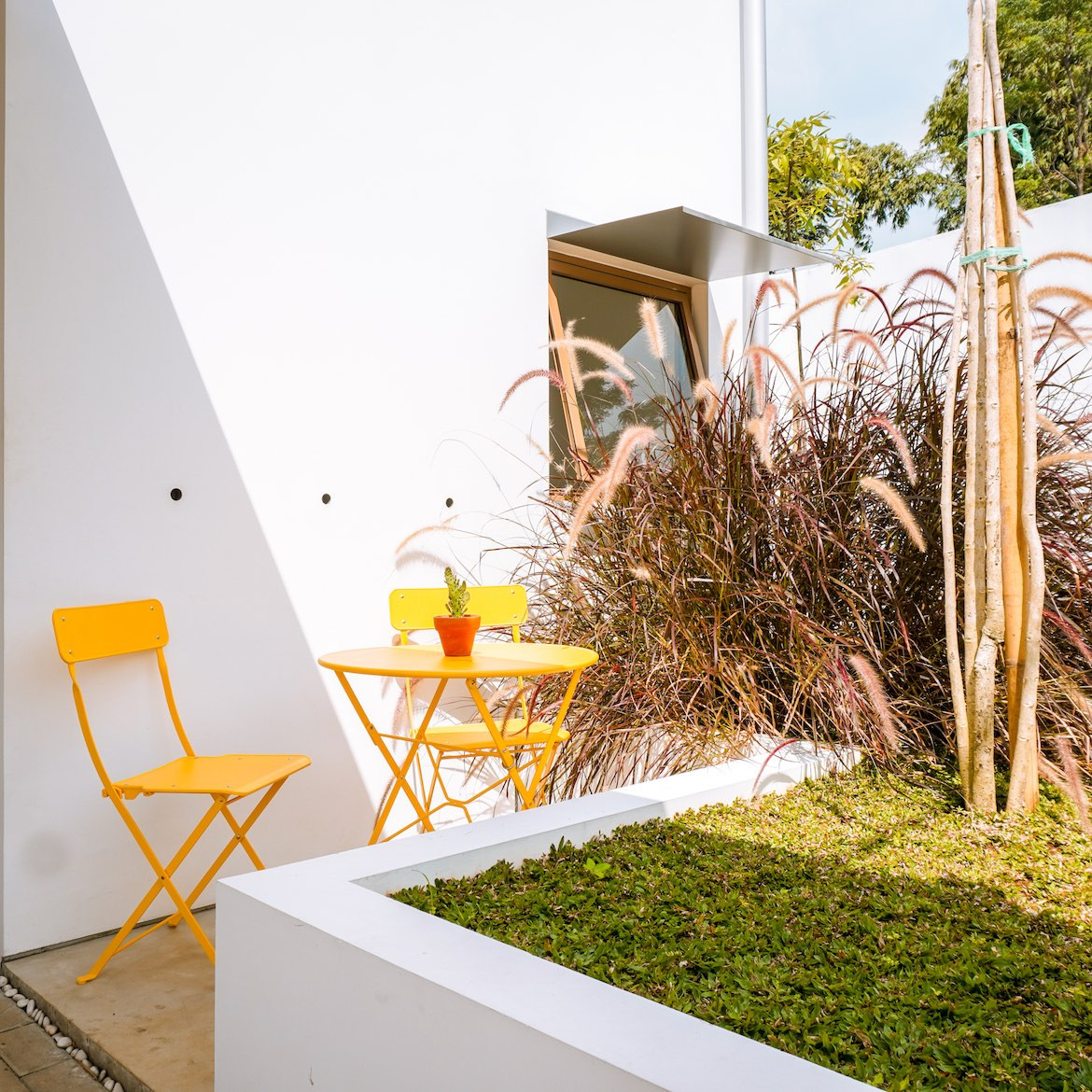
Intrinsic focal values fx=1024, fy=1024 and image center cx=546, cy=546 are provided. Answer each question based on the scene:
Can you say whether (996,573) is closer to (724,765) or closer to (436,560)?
(724,765)

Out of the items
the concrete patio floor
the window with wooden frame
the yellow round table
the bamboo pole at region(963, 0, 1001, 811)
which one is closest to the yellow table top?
the yellow round table

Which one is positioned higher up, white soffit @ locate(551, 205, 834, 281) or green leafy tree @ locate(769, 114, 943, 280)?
green leafy tree @ locate(769, 114, 943, 280)

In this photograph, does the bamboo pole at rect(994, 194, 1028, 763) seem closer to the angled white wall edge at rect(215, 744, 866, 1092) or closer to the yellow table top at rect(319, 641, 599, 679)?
the yellow table top at rect(319, 641, 599, 679)

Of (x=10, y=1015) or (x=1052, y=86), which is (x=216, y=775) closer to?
(x=10, y=1015)

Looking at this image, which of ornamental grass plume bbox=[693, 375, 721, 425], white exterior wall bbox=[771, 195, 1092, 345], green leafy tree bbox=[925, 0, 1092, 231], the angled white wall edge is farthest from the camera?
green leafy tree bbox=[925, 0, 1092, 231]

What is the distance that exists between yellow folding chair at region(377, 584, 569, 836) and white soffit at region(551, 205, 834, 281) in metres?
1.69

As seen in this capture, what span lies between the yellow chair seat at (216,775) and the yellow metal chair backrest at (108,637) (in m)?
0.09

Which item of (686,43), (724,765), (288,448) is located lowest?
(724,765)

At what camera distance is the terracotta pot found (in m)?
2.82

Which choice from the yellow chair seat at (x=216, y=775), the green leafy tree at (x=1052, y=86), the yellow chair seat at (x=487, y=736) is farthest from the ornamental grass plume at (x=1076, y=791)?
the green leafy tree at (x=1052, y=86)

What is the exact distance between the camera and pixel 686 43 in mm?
5227

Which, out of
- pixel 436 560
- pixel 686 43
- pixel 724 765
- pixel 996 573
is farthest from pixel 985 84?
pixel 686 43

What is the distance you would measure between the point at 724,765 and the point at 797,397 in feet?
3.90

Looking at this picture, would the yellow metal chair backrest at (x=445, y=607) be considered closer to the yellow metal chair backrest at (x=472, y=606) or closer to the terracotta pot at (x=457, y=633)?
the yellow metal chair backrest at (x=472, y=606)
